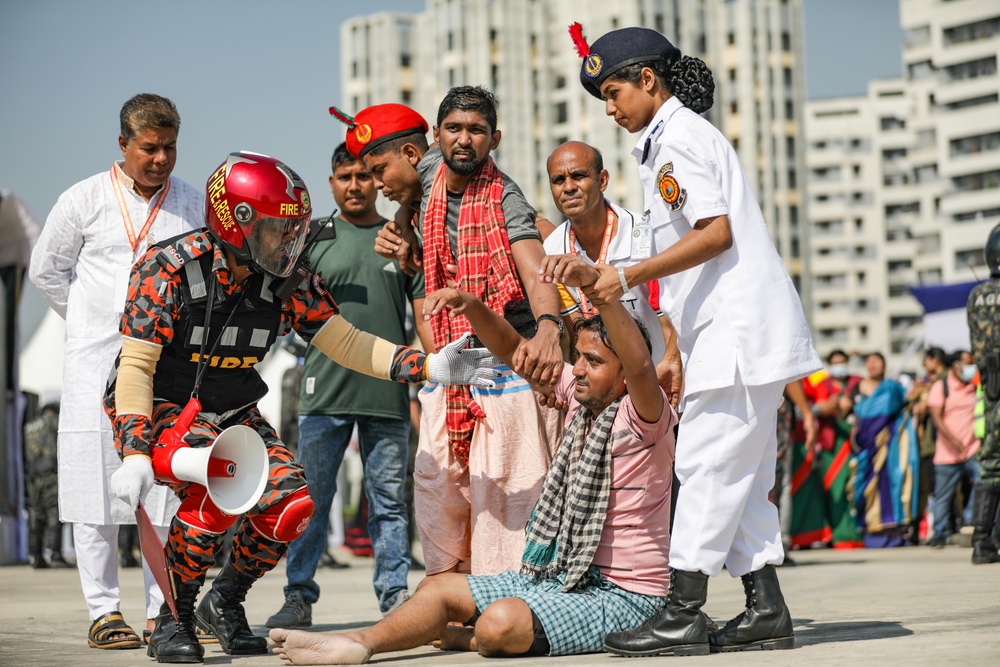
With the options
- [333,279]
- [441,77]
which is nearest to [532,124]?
[441,77]

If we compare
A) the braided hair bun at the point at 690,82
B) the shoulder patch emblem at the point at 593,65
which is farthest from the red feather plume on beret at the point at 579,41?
the braided hair bun at the point at 690,82

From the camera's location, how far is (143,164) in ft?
22.2

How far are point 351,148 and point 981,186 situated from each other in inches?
3713

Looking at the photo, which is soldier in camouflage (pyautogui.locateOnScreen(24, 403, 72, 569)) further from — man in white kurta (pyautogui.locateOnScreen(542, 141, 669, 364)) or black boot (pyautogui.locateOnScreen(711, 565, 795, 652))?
black boot (pyautogui.locateOnScreen(711, 565, 795, 652))

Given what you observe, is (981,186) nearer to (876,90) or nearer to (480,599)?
(876,90)

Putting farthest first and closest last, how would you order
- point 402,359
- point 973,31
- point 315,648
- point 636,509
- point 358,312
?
point 973,31 → point 358,312 → point 402,359 → point 636,509 → point 315,648

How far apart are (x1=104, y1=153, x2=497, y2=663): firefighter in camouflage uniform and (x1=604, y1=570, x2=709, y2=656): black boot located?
131 centimetres

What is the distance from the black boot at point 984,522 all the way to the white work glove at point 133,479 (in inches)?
274

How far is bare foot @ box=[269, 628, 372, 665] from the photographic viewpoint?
4.87 metres

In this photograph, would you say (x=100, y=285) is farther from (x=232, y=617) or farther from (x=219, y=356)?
(x=232, y=617)

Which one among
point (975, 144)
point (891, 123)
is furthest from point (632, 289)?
point (891, 123)

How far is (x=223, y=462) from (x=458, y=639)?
1201 mm

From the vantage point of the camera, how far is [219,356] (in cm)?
551

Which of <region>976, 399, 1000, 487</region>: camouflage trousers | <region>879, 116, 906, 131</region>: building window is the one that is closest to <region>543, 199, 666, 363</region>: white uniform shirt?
<region>976, 399, 1000, 487</region>: camouflage trousers
